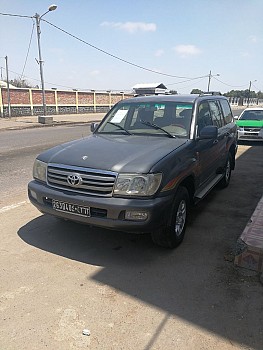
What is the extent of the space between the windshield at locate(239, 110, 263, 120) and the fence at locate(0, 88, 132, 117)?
2188 cm

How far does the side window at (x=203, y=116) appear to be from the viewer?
4484mm

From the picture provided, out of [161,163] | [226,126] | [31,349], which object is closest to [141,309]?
[31,349]

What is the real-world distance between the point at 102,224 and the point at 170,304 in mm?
1019

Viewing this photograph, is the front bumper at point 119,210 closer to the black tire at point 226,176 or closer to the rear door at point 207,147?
the rear door at point 207,147

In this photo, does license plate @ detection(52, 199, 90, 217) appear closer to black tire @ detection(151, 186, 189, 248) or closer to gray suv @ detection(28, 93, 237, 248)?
gray suv @ detection(28, 93, 237, 248)

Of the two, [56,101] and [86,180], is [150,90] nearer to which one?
[56,101]

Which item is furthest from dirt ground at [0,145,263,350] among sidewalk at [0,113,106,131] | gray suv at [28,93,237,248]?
sidewalk at [0,113,106,131]

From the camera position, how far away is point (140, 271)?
10.7 feet

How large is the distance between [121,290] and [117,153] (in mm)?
1469

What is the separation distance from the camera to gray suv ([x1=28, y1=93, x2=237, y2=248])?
3.19 metres

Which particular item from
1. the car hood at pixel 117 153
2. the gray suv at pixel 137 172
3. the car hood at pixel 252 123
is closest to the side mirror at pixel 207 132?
the gray suv at pixel 137 172

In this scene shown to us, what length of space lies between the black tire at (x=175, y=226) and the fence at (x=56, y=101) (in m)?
27.7

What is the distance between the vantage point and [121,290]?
2.95 meters

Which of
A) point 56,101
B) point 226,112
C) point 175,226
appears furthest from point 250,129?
point 56,101
